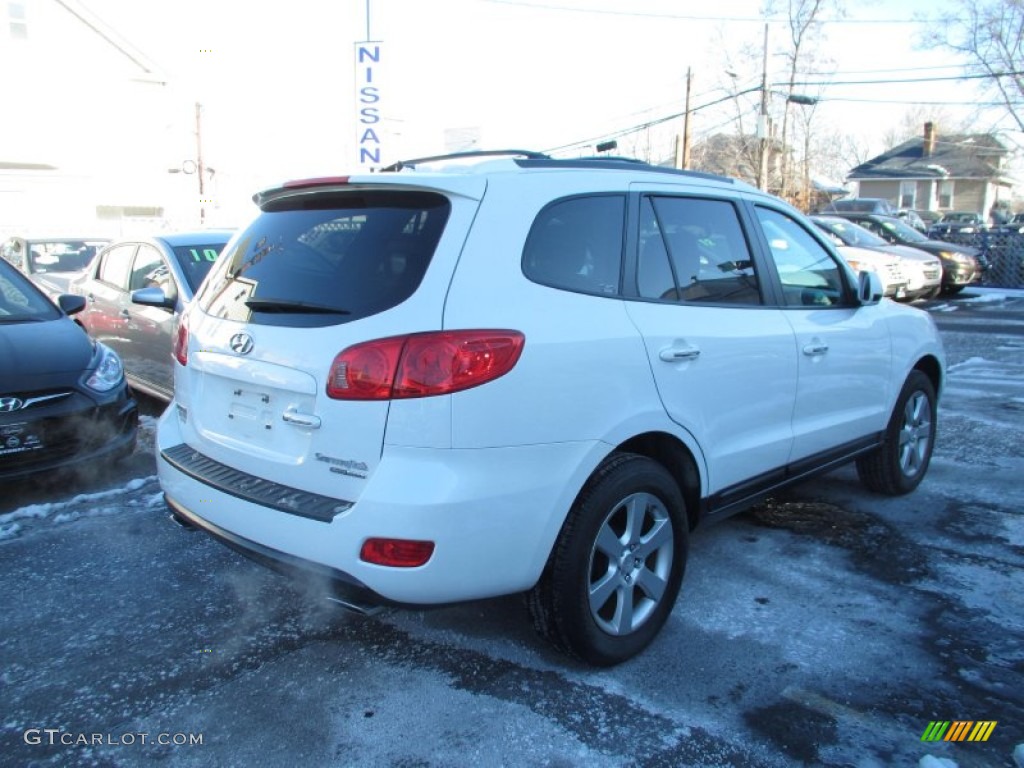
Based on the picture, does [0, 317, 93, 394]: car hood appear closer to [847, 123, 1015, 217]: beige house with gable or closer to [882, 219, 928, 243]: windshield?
[882, 219, 928, 243]: windshield

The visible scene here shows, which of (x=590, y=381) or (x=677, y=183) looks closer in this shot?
(x=590, y=381)

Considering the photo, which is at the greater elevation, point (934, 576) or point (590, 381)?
point (590, 381)

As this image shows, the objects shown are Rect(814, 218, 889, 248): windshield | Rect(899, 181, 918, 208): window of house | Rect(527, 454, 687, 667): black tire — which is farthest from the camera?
Rect(899, 181, 918, 208): window of house

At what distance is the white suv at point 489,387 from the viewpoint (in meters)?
2.44

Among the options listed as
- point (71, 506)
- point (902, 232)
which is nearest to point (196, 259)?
point (71, 506)

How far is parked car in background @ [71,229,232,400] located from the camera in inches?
235

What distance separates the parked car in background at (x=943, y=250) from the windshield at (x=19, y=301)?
53.9 feet

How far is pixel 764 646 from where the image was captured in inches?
124

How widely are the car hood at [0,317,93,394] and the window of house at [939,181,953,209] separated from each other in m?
56.6

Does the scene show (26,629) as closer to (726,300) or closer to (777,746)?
(777,746)

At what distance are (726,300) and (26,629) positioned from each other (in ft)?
10.5

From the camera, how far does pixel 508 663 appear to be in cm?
304

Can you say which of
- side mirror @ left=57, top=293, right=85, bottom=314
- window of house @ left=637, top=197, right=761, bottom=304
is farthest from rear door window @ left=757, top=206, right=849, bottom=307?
side mirror @ left=57, top=293, right=85, bottom=314

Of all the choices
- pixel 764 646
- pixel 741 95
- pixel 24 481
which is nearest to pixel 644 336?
pixel 764 646
